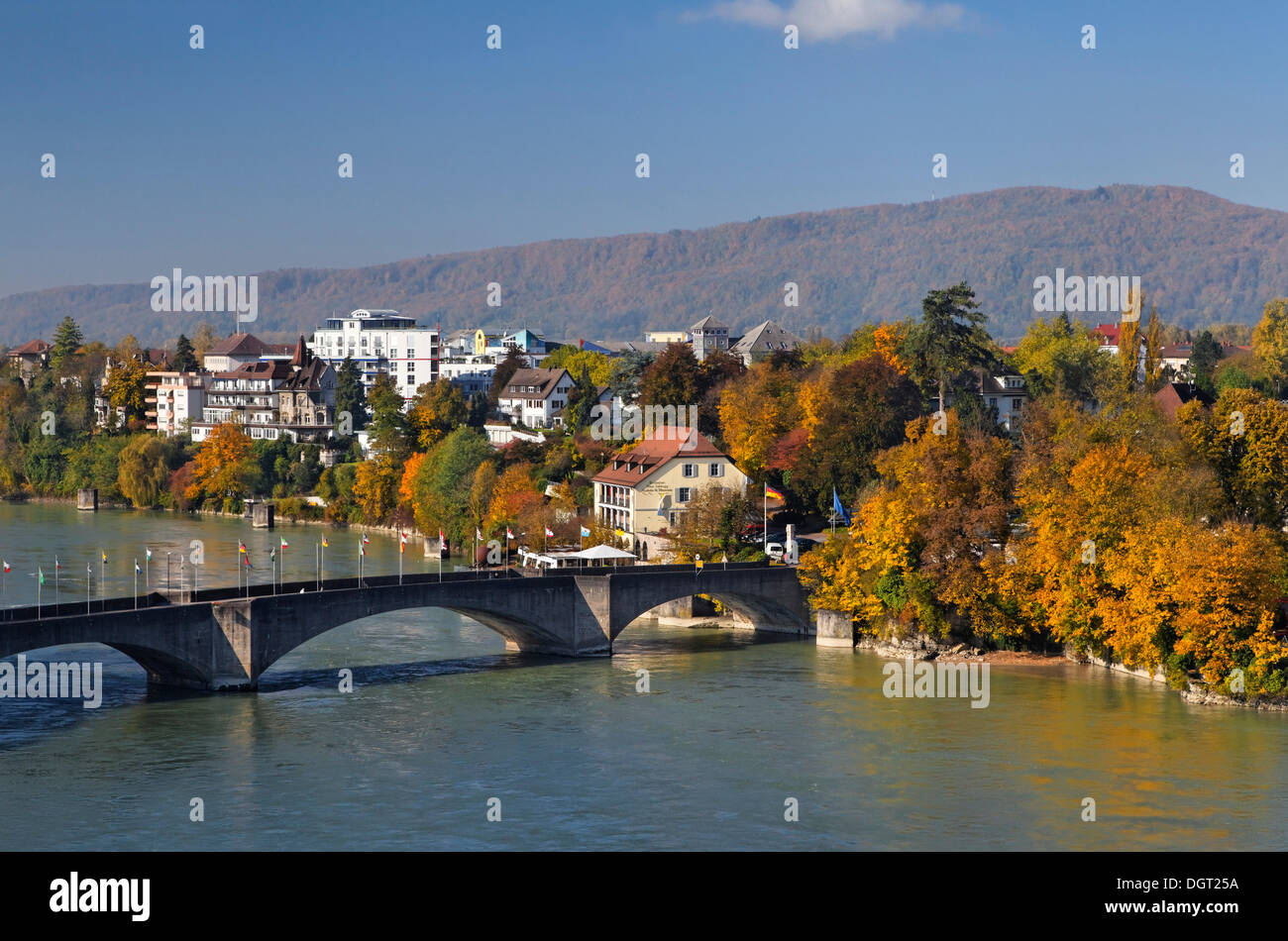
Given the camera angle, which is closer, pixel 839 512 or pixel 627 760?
pixel 627 760

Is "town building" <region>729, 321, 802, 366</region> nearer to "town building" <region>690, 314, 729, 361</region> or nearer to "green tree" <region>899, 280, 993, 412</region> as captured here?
"town building" <region>690, 314, 729, 361</region>

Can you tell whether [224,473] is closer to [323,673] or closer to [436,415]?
[436,415]

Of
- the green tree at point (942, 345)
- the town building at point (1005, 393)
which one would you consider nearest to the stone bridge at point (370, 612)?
the green tree at point (942, 345)

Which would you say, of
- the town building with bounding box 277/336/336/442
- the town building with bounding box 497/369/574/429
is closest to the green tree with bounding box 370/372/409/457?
the town building with bounding box 497/369/574/429

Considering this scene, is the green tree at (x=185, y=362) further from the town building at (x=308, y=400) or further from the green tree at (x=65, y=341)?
the green tree at (x=65, y=341)

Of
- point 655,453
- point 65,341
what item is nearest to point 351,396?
point 65,341

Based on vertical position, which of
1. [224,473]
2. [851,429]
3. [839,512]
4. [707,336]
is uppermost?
[707,336]
